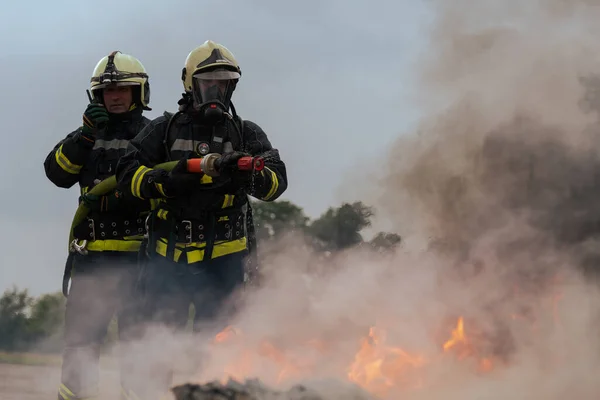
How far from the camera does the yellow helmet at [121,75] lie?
7.98 m

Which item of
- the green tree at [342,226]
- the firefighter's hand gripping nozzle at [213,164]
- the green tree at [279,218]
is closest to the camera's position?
the firefighter's hand gripping nozzle at [213,164]

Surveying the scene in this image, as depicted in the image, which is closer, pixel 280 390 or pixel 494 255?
pixel 280 390

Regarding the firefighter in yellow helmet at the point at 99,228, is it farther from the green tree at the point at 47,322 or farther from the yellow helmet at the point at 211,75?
the green tree at the point at 47,322

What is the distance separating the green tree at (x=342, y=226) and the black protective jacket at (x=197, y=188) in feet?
5.83

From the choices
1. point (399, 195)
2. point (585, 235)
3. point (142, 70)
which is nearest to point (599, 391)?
point (585, 235)

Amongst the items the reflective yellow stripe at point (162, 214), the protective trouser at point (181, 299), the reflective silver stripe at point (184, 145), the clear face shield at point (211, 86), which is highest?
the clear face shield at point (211, 86)

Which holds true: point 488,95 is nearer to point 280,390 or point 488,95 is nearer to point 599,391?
point 599,391

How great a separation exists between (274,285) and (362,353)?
94cm

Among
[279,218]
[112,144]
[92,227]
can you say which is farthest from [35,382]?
[112,144]

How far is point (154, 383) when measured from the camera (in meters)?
7.02

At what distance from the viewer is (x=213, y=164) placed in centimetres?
642

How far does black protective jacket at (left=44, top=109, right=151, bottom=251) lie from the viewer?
310 inches

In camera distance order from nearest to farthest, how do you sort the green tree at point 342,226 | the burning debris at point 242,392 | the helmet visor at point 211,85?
the burning debris at point 242,392 < the helmet visor at point 211,85 < the green tree at point 342,226

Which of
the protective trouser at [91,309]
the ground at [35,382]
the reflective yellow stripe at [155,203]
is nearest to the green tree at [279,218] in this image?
the ground at [35,382]
